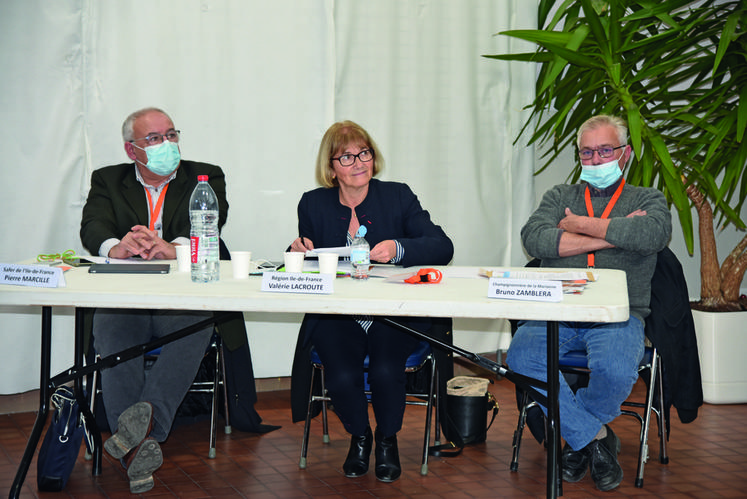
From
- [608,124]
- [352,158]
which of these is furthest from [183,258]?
[608,124]

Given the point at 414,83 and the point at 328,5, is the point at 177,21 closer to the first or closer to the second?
the point at 328,5

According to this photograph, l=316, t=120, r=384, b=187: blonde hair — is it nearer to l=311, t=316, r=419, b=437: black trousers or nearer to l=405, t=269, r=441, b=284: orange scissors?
l=311, t=316, r=419, b=437: black trousers

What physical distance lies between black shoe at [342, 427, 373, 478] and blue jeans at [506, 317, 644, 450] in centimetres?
59

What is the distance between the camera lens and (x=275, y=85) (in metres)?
3.86

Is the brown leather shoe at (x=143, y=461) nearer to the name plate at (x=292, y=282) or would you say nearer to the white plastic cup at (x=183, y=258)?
the white plastic cup at (x=183, y=258)

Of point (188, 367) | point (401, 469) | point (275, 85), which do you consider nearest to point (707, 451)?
point (401, 469)

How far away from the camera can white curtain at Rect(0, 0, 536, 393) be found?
3.52 metres

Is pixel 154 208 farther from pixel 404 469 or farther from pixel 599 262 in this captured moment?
pixel 599 262

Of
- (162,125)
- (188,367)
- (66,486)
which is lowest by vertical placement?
(66,486)

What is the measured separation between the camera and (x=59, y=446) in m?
2.49

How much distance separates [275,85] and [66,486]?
2166 mm

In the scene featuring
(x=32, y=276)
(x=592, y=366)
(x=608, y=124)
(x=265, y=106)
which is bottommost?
(x=592, y=366)

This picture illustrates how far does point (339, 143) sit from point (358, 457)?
1141 mm

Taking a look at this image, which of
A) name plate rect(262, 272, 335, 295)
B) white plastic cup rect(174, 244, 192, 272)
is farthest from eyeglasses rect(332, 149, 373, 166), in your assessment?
name plate rect(262, 272, 335, 295)
